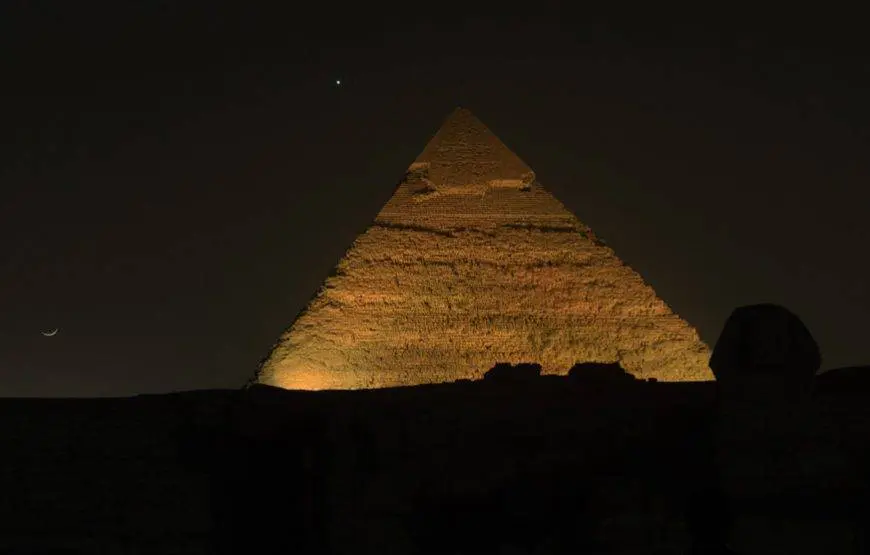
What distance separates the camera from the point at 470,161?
3516 centimetres

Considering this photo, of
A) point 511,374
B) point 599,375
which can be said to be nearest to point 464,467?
point 599,375

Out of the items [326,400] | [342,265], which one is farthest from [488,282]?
[326,400]

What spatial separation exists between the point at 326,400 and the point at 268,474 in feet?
2.04

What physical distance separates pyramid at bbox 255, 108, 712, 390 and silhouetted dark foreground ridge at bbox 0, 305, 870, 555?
19.2 m

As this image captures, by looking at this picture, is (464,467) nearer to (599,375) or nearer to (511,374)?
(599,375)

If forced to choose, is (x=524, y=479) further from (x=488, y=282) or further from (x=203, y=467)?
(x=488, y=282)

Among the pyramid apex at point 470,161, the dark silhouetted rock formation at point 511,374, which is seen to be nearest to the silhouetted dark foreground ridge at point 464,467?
the dark silhouetted rock formation at point 511,374

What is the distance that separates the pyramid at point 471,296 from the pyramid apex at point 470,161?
0.07 ft

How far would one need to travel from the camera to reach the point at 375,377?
31.2 metres

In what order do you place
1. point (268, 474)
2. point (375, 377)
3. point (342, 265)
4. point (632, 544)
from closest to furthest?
1. point (632, 544)
2. point (268, 474)
3. point (375, 377)
4. point (342, 265)

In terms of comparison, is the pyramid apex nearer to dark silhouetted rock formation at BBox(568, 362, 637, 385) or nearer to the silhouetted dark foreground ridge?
dark silhouetted rock formation at BBox(568, 362, 637, 385)

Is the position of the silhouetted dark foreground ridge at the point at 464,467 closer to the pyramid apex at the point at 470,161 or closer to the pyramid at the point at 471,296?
the pyramid at the point at 471,296

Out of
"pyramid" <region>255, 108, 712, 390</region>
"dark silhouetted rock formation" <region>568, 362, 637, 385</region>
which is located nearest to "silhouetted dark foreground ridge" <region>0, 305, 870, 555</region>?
"dark silhouetted rock formation" <region>568, 362, 637, 385</region>

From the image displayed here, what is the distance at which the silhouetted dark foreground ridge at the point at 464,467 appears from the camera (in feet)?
32.6
